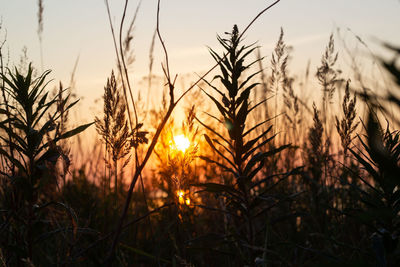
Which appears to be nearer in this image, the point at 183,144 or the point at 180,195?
the point at 180,195

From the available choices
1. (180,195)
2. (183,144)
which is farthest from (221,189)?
(183,144)

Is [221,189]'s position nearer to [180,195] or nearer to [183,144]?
[180,195]

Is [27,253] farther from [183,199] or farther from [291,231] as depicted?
[291,231]

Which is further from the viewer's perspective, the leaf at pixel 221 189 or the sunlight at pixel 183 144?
the sunlight at pixel 183 144

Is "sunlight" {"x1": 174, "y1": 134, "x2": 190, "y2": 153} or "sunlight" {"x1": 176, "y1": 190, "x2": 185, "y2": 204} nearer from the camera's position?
"sunlight" {"x1": 176, "y1": 190, "x2": 185, "y2": 204}

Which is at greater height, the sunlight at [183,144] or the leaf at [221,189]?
the sunlight at [183,144]

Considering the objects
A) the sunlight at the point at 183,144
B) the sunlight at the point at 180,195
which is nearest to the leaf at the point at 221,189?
the sunlight at the point at 180,195

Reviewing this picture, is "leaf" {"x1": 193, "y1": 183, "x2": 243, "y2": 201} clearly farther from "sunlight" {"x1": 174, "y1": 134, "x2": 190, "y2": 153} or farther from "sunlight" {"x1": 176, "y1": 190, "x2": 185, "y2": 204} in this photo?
"sunlight" {"x1": 174, "y1": 134, "x2": 190, "y2": 153}

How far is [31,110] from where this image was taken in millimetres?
1613

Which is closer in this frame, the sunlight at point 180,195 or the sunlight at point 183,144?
the sunlight at point 180,195

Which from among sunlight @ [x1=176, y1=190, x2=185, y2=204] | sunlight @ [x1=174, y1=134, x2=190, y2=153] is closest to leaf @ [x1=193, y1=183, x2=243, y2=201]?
sunlight @ [x1=176, y1=190, x2=185, y2=204]

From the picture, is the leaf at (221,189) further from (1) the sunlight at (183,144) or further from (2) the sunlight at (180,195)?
(1) the sunlight at (183,144)

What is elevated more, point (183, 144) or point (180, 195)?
point (183, 144)

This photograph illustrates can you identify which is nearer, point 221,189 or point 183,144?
→ point 221,189
